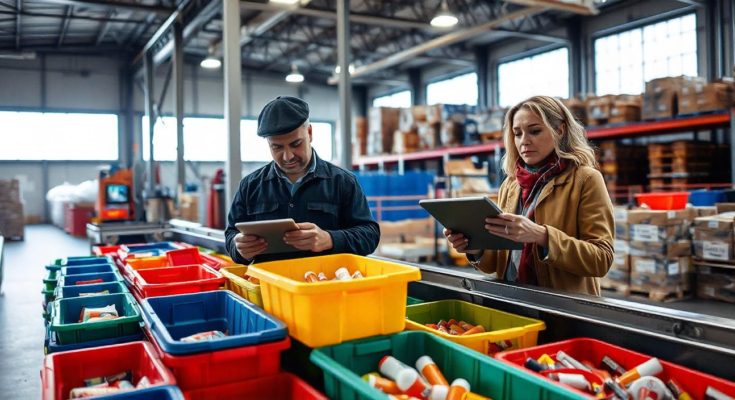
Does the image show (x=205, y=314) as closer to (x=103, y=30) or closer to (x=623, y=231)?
(x=623, y=231)

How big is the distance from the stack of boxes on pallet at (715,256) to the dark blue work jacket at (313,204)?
16.0 ft

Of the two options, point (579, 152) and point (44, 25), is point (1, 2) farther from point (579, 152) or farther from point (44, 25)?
point (579, 152)

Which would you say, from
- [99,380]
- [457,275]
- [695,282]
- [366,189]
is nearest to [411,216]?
[366,189]

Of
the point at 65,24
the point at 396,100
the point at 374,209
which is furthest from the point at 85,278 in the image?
the point at 396,100

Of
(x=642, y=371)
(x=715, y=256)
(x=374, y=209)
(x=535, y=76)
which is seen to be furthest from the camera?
(x=535, y=76)

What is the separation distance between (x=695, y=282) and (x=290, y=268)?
19.2 ft

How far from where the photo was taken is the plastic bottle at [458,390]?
49.2 inches

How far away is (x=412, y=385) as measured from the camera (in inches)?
52.0

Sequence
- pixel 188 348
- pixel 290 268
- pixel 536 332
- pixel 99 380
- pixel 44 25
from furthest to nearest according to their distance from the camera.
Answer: pixel 44 25, pixel 290 268, pixel 536 332, pixel 99 380, pixel 188 348

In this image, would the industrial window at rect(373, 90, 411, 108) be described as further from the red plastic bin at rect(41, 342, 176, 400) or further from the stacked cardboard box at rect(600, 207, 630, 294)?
the red plastic bin at rect(41, 342, 176, 400)

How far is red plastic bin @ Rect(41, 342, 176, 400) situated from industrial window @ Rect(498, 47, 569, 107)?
41.0ft

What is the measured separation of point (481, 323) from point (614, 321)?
0.50 metres

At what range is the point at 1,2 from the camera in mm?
10703

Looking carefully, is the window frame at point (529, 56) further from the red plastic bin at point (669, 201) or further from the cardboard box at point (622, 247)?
the cardboard box at point (622, 247)
